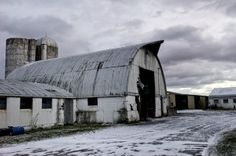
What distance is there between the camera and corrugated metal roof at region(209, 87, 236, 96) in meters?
65.2

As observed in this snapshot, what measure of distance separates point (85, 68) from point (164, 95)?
1127 cm

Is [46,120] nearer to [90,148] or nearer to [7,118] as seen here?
[7,118]

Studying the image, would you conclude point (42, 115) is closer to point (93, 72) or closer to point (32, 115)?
point (32, 115)

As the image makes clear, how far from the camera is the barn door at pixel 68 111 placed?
89.0 ft

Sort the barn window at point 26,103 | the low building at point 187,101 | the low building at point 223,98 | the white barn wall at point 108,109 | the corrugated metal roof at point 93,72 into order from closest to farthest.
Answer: the barn window at point 26,103
the white barn wall at point 108,109
the corrugated metal roof at point 93,72
the low building at point 187,101
the low building at point 223,98

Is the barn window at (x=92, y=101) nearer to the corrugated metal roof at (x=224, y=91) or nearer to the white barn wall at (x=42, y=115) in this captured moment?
the white barn wall at (x=42, y=115)

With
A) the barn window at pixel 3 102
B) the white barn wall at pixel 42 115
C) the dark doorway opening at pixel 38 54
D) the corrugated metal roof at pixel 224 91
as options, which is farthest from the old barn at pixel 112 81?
the corrugated metal roof at pixel 224 91

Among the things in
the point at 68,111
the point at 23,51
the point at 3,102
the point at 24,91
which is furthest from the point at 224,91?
the point at 3,102

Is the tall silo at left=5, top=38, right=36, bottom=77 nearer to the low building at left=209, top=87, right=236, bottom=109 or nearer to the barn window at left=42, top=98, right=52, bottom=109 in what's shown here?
the barn window at left=42, top=98, right=52, bottom=109

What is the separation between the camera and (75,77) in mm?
30828

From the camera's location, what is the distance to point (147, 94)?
108 ft

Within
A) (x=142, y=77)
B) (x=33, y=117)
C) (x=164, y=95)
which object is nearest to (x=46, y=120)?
(x=33, y=117)

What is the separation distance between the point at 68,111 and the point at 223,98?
48344mm

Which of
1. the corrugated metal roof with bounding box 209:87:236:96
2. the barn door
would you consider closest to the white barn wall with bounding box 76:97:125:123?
the barn door
